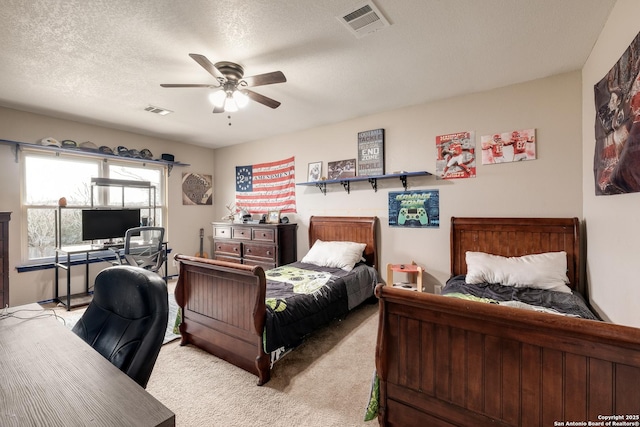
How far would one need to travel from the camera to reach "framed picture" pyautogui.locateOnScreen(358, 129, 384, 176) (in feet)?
12.3

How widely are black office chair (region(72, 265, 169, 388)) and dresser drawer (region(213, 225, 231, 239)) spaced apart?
3.55 meters

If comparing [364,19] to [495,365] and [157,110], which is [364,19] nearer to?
[495,365]

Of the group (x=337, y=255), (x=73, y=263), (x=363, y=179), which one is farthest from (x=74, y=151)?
(x=363, y=179)

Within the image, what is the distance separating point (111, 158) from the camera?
170 inches

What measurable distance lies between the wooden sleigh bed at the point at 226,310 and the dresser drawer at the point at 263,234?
1.72 m

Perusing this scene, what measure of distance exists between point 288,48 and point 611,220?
2686 millimetres

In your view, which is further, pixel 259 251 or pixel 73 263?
pixel 259 251

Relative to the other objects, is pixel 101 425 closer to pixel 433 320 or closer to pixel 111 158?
pixel 433 320

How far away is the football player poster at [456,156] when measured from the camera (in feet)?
10.3

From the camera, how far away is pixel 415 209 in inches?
139

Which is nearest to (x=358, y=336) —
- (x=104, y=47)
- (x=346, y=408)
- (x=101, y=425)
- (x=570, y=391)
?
(x=346, y=408)

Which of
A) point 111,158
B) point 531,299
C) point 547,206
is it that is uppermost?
point 111,158

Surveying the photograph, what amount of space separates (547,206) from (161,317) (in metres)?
3.41

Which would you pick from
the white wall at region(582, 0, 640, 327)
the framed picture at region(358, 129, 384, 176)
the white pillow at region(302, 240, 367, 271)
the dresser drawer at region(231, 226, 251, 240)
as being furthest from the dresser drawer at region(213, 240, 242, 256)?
the white wall at region(582, 0, 640, 327)
